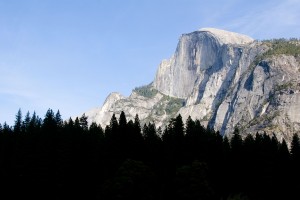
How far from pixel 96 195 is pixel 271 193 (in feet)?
124

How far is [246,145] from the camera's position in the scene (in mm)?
119562

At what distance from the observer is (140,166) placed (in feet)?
291

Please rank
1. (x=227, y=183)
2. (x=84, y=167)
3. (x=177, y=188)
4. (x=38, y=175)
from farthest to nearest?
(x=227, y=183), (x=84, y=167), (x=38, y=175), (x=177, y=188)

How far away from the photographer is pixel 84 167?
10269 centimetres

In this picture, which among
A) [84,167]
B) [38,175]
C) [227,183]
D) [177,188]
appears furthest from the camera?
[227,183]

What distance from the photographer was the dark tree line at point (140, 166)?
288 ft

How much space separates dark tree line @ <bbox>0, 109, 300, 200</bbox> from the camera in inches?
3452

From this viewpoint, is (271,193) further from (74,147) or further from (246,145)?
(74,147)

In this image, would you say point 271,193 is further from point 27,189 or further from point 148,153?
point 27,189

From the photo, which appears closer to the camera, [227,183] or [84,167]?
[84,167]

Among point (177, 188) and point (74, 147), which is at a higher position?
point (74, 147)

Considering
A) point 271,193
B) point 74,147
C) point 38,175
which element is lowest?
point 271,193

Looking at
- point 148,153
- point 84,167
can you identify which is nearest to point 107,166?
point 84,167

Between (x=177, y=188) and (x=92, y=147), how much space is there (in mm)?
25680
